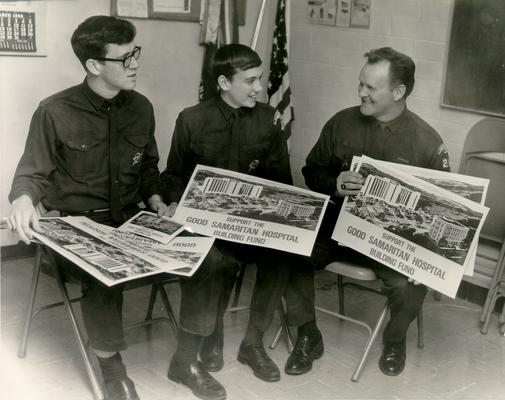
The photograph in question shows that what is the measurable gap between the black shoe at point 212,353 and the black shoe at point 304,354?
0.27 m

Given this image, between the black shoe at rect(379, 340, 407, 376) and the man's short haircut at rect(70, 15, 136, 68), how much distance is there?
1620 millimetres

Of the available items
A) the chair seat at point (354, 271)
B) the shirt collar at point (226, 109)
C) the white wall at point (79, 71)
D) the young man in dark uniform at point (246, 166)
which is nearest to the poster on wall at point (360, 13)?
the white wall at point (79, 71)

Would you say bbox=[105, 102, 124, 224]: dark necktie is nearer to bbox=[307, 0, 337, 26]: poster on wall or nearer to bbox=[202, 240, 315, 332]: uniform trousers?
bbox=[202, 240, 315, 332]: uniform trousers

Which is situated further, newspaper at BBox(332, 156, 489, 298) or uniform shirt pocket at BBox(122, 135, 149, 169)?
uniform shirt pocket at BBox(122, 135, 149, 169)

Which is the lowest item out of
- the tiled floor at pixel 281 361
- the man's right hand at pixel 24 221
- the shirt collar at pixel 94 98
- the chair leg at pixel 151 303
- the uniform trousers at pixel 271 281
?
the tiled floor at pixel 281 361

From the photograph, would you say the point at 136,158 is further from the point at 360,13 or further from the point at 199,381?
the point at 360,13

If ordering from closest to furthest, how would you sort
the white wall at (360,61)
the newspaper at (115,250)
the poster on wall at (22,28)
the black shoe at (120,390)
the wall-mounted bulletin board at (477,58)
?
the newspaper at (115,250)
the black shoe at (120,390)
the wall-mounted bulletin board at (477,58)
the poster on wall at (22,28)
the white wall at (360,61)

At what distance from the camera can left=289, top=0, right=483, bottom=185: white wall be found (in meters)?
3.31

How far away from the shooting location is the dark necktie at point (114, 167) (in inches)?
102

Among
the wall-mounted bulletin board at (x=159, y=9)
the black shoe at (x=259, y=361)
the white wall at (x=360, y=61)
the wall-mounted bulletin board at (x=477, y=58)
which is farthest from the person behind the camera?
the wall-mounted bulletin board at (x=159, y=9)

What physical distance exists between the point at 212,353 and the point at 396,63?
1374 mm

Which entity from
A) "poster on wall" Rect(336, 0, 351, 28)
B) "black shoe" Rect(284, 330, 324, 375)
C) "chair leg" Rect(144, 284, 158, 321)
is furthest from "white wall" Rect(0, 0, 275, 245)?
"black shoe" Rect(284, 330, 324, 375)

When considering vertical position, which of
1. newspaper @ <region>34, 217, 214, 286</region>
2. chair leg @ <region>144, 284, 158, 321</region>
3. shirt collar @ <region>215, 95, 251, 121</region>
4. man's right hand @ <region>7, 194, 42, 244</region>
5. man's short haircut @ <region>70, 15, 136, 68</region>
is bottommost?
chair leg @ <region>144, 284, 158, 321</region>

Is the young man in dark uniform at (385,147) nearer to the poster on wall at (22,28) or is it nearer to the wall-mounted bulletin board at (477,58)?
the wall-mounted bulletin board at (477,58)
